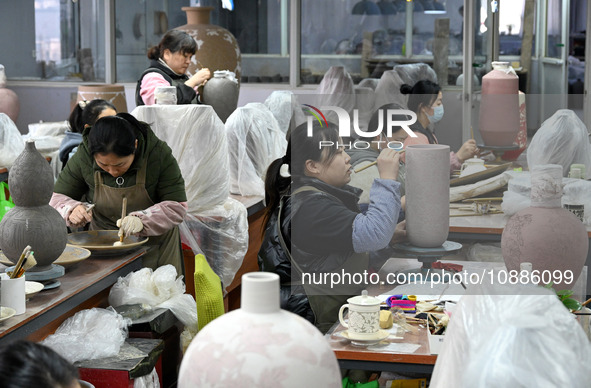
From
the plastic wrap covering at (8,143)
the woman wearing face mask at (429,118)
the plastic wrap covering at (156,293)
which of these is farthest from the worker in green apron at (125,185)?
the plastic wrap covering at (8,143)

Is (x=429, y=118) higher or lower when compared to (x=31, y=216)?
higher

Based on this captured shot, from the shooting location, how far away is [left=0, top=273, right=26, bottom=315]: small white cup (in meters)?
2.49

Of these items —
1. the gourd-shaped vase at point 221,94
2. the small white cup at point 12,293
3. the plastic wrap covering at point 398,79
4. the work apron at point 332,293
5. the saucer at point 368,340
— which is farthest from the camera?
the plastic wrap covering at point 398,79

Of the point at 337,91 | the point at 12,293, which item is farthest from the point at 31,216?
the point at 337,91

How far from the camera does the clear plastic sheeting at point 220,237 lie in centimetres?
448

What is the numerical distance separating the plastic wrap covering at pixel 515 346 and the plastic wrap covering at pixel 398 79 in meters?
5.95

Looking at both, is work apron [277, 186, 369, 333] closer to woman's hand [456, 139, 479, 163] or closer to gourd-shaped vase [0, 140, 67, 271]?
gourd-shaped vase [0, 140, 67, 271]

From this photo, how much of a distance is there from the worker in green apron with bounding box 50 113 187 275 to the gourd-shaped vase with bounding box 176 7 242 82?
9.51 feet

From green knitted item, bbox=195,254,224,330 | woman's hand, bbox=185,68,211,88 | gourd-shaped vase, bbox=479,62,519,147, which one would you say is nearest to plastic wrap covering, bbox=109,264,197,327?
green knitted item, bbox=195,254,224,330

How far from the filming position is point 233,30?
8750mm

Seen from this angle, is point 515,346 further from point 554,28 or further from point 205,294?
point 554,28

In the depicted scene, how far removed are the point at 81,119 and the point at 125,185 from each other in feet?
4.25

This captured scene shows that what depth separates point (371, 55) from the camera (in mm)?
8367

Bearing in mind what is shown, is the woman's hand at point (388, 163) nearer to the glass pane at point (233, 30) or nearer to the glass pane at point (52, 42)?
the glass pane at point (233, 30)
